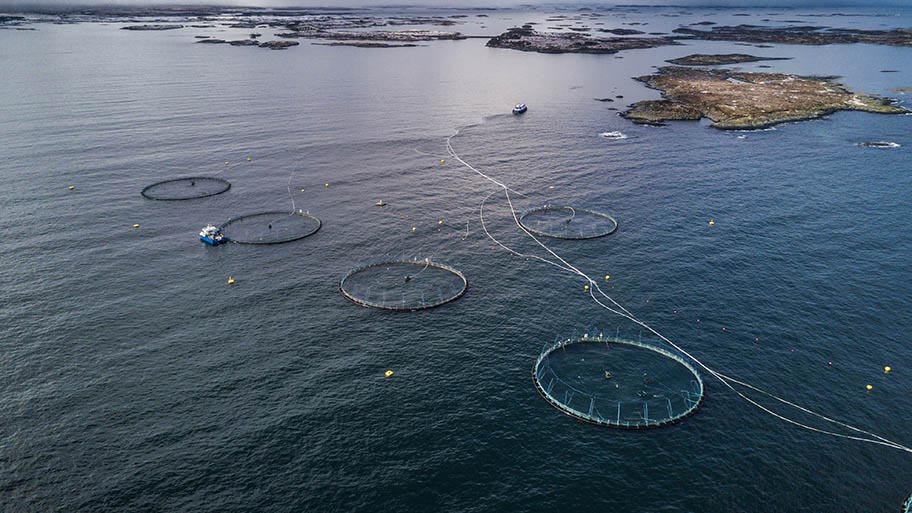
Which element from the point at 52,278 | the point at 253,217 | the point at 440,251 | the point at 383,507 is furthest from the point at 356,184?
the point at 383,507

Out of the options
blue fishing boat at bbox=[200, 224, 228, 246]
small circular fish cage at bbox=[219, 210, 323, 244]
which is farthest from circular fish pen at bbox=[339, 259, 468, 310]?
blue fishing boat at bbox=[200, 224, 228, 246]

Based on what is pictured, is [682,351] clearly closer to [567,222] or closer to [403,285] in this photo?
[403,285]

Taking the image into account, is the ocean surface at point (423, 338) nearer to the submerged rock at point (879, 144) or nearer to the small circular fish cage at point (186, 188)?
the small circular fish cage at point (186, 188)

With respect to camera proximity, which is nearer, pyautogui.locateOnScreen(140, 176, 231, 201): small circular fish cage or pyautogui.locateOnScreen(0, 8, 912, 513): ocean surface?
pyautogui.locateOnScreen(0, 8, 912, 513): ocean surface

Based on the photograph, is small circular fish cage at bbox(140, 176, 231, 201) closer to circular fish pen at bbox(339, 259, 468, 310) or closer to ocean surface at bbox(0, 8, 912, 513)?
ocean surface at bbox(0, 8, 912, 513)

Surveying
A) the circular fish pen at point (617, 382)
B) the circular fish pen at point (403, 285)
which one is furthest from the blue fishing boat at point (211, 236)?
the circular fish pen at point (617, 382)

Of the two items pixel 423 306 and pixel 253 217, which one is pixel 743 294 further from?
pixel 253 217
